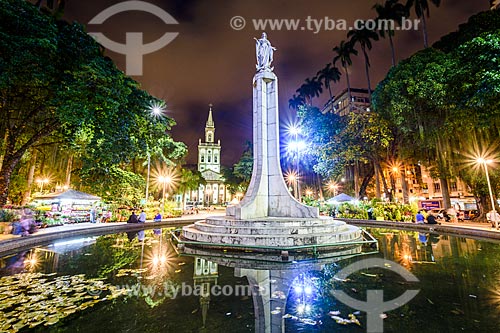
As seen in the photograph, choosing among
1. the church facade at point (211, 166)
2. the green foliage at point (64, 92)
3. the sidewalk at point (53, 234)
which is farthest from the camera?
the church facade at point (211, 166)

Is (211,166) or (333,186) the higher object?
(211,166)

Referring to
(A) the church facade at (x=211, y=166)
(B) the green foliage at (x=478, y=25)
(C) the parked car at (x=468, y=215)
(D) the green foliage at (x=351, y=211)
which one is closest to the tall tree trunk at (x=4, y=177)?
(D) the green foliage at (x=351, y=211)

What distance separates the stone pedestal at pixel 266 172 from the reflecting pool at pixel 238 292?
12.0 feet

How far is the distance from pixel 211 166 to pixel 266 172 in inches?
A: 3293

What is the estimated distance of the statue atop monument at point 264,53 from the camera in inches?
487

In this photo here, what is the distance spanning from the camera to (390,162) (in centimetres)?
2427

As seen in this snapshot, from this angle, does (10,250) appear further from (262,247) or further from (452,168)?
(452,168)

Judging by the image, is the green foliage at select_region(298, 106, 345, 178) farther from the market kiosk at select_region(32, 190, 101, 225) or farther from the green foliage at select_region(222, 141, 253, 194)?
the green foliage at select_region(222, 141, 253, 194)

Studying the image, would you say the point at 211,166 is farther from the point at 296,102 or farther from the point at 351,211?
the point at 351,211

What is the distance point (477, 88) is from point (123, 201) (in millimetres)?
28528

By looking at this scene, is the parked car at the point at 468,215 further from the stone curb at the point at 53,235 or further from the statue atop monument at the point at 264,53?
the stone curb at the point at 53,235

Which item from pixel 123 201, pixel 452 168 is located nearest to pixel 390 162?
pixel 452 168

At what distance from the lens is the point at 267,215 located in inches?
448

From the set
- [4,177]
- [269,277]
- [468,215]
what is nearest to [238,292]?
[269,277]
